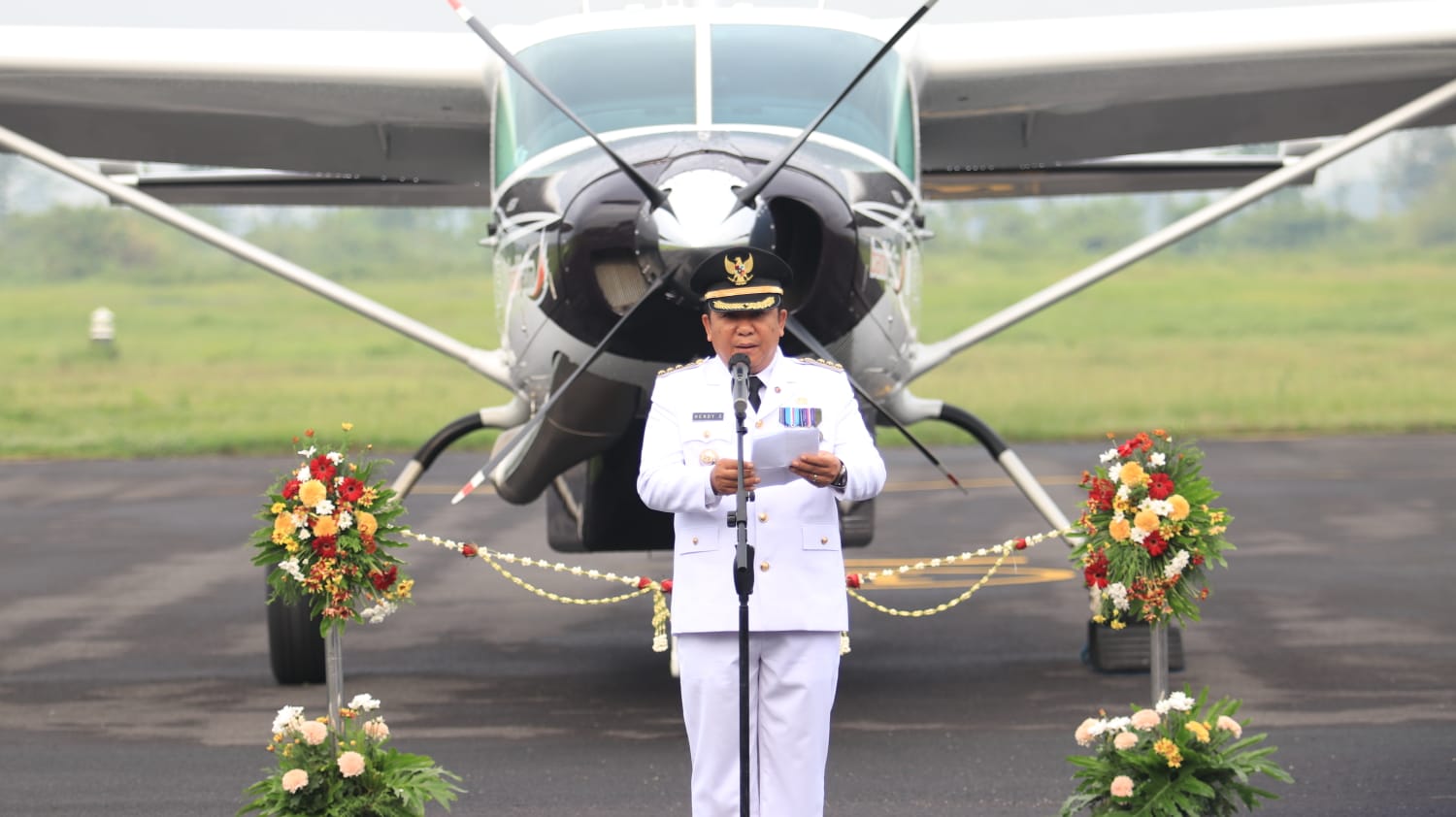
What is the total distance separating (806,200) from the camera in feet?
20.4

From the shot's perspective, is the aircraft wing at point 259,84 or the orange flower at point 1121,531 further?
the aircraft wing at point 259,84

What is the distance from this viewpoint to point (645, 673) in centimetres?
885

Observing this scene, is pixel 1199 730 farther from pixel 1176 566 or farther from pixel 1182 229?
pixel 1182 229

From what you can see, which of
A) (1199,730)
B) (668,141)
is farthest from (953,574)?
(1199,730)

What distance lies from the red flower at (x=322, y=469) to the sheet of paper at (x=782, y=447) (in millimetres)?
1819

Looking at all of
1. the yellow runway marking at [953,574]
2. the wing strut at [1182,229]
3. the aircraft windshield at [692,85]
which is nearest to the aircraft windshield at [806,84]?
the aircraft windshield at [692,85]

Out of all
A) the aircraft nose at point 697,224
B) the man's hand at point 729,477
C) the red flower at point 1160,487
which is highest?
the aircraft nose at point 697,224

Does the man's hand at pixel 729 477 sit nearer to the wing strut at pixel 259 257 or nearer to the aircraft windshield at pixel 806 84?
the aircraft windshield at pixel 806 84

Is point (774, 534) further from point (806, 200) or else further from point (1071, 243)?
point (1071, 243)

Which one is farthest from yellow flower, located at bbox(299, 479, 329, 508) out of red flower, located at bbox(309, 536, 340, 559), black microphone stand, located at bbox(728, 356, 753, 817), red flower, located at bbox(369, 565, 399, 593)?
black microphone stand, located at bbox(728, 356, 753, 817)

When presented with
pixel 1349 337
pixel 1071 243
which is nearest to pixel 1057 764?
pixel 1349 337

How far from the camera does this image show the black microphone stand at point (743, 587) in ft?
13.6

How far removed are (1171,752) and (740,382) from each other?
158cm

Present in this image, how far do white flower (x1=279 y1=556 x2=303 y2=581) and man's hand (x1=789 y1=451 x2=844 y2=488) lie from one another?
190 centimetres
